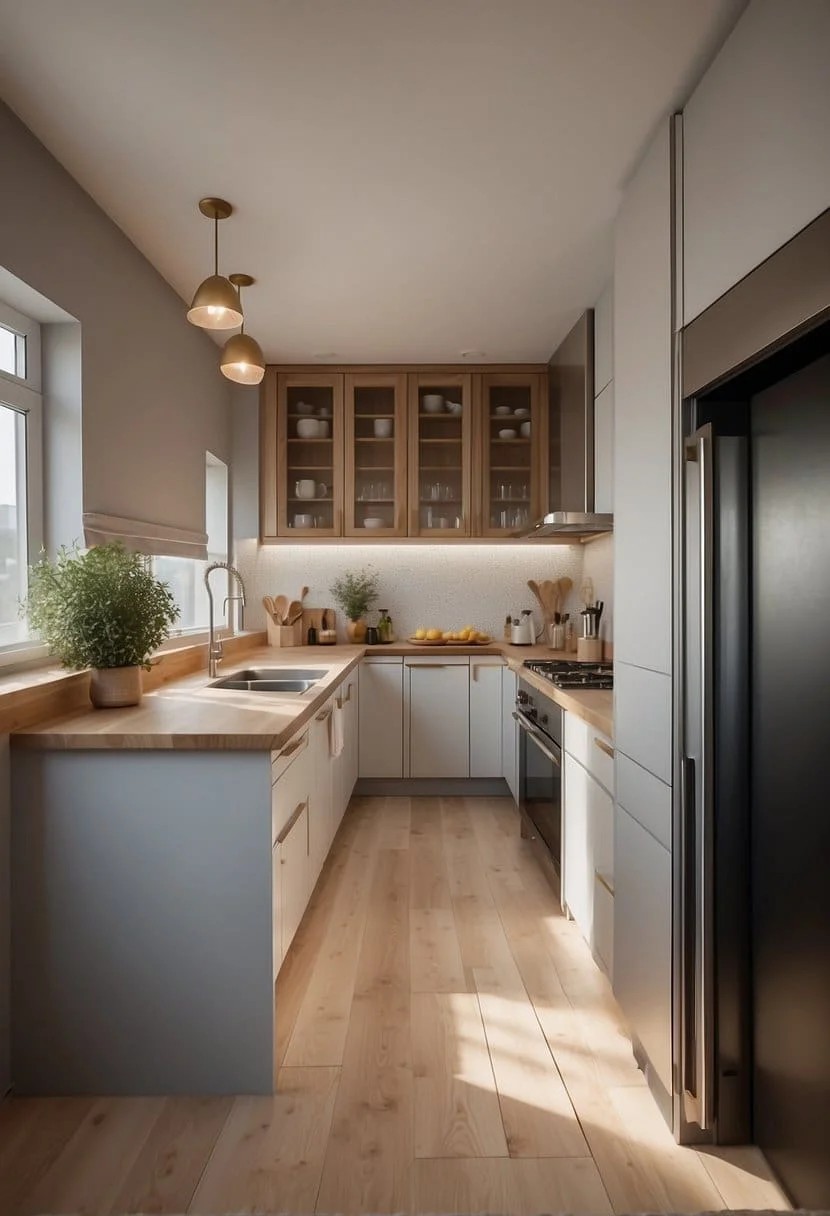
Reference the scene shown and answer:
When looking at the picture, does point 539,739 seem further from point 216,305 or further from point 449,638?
point 216,305

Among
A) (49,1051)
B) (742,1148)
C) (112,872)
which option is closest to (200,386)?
(112,872)

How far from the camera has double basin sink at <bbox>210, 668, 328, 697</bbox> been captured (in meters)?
3.27

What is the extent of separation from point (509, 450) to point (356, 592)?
4.34 feet

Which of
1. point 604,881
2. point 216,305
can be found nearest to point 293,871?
point 604,881

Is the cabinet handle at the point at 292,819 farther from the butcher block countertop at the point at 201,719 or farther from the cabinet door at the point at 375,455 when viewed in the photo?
the cabinet door at the point at 375,455

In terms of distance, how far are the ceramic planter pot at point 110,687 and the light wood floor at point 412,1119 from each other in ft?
3.42

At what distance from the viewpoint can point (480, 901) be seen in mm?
3121

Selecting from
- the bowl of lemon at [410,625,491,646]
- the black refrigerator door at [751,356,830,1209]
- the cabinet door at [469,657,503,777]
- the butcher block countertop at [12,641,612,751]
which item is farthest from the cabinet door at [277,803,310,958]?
the bowl of lemon at [410,625,491,646]

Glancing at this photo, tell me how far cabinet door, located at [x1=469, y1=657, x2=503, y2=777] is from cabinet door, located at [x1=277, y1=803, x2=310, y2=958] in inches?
77.8

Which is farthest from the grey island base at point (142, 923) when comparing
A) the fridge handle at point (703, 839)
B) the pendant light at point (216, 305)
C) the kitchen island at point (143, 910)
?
the pendant light at point (216, 305)

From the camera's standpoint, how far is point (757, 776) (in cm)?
167

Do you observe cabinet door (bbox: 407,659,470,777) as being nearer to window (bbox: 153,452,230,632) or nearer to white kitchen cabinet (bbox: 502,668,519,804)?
white kitchen cabinet (bbox: 502,668,519,804)

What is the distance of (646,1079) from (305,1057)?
91 cm

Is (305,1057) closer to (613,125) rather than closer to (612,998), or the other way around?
(612,998)
